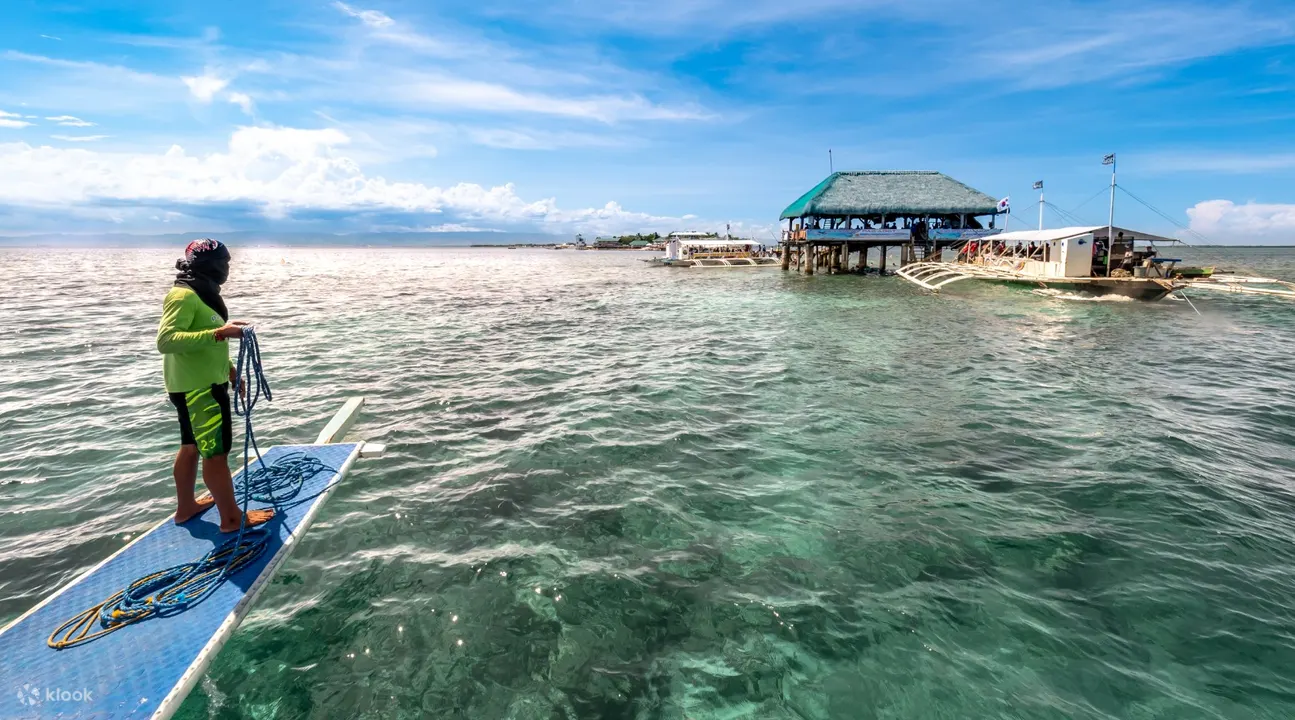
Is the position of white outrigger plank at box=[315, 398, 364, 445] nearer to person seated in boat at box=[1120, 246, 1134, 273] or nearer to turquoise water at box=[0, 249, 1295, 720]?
turquoise water at box=[0, 249, 1295, 720]

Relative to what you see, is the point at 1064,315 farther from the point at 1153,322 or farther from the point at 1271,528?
the point at 1271,528

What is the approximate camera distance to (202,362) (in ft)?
15.7

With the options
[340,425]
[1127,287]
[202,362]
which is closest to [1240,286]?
[1127,287]

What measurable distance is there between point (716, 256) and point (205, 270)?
6785cm

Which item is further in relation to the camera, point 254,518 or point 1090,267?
point 1090,267

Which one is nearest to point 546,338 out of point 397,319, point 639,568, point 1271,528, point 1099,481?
point 397,319

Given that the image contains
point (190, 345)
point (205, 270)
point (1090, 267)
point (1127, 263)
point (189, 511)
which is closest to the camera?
point (190, 345)

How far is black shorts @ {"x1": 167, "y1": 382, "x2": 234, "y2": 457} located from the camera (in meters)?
4.80

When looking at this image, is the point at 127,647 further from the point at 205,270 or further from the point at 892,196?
the point at 892,196

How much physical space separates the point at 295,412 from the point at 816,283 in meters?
40.3

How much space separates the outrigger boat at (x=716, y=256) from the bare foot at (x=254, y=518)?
62.7m

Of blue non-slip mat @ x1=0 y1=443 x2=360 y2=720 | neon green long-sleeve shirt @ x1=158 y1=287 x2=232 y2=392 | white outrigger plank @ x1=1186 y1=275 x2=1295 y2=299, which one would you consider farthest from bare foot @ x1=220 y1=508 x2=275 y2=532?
white outrigger plank @ x1=1186 y1=275 x2=1295 y2=299

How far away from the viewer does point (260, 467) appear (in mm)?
6684

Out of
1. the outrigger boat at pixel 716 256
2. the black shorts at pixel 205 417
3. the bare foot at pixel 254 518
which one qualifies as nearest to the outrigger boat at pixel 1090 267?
the outrigger boat at pixel 716 256
